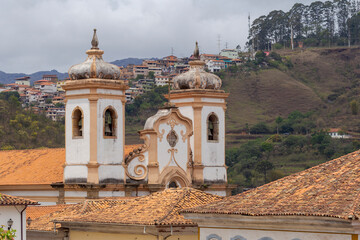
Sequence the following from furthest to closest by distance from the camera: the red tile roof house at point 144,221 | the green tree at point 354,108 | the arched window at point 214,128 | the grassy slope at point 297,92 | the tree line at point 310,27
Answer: the tree line at point 310,27 < the green tree at point 354,108 < the grassy slope at point 297,92 < the arched window at point 214,128 < the red tile roof house at point 144,221

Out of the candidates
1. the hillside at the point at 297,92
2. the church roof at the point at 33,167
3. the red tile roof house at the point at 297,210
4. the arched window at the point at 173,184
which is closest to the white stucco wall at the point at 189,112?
the arched window at the point at 173,184

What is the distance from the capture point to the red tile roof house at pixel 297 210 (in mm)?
14676

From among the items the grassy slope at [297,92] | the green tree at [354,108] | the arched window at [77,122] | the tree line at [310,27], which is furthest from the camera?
the tree line at [310,27]

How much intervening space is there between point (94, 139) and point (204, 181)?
15.6ft

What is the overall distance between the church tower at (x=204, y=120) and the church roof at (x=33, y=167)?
2508 mm

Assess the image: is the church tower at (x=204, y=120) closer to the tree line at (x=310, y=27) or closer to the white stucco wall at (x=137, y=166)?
the white stucco wall at (x=137, y=166)

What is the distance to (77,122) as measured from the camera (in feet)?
106

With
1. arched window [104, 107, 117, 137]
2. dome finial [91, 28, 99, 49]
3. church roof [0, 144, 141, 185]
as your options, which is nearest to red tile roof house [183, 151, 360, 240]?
arched window [104, 107, 117, 137]

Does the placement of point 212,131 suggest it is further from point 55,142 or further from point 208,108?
point 55,142

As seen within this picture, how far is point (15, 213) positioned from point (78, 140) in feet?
23.0

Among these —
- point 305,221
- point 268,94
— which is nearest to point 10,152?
point 305,221

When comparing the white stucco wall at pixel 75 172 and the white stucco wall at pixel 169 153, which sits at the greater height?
the white stucco wall at pixel 169 153

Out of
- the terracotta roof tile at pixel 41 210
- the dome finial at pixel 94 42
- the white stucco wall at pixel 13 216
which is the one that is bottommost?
the terracotta roof tile at pixel 41 210

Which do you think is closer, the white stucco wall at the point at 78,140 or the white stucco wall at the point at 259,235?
the white stucco wall at the point at 259,235
